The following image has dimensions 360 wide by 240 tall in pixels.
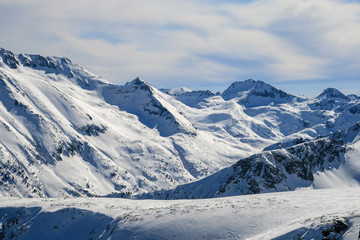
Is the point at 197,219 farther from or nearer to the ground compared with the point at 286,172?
farther from the ground

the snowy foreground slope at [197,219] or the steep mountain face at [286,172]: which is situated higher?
the snowy foreground slope at [197,219]

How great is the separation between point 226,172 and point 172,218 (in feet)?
302

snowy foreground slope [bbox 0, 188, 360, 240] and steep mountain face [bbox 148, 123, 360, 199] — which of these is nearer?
snowy foreground slope [bbox 0, 188, 360, 240]

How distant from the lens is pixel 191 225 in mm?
46750

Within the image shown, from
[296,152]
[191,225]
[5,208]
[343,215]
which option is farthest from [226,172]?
[343,215]

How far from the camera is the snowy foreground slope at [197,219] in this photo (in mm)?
36781

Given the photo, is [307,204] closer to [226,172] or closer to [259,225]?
[259,225]

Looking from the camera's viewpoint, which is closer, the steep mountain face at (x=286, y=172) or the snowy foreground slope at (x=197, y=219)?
the snowy foreground slope at (x=197, y=219)

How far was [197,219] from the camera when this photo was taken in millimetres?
47844

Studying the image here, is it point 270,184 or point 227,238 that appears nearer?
point 227,238

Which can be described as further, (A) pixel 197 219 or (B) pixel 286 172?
(B) pixel 286 172

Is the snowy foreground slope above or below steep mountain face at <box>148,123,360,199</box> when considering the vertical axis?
above

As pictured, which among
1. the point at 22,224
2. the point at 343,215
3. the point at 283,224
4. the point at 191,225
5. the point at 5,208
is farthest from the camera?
the point at 5,208

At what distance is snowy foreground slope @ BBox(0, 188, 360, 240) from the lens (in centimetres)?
3678
